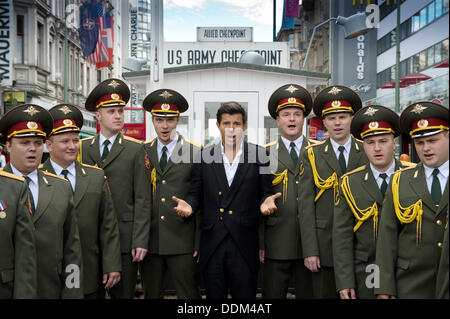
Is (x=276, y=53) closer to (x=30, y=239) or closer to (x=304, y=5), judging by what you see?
(x=30, y=239)

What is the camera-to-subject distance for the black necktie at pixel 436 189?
2941 millimetres

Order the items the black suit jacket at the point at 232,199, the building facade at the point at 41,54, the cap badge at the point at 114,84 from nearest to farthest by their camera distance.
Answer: the black suit jacket at the point at 232,199, the cap badge at the point at 114,84, the building facade at the point at 41,54

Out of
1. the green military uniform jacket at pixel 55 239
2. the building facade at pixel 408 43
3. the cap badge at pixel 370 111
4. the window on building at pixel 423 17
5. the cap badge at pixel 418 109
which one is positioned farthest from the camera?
the window on building at pixel 423 17

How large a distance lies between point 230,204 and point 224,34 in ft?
38.1

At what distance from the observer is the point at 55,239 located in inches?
125

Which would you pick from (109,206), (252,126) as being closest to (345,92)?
(109,206)

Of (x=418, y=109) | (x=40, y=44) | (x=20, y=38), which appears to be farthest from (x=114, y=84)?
(x=40, y=44)

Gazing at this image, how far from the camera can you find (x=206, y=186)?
385 centimetres

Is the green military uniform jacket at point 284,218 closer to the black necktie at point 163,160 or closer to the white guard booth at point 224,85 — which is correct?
the black necktie at point 163,160

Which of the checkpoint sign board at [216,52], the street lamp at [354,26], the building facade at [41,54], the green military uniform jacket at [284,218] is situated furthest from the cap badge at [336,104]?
the building facade at [41,54]

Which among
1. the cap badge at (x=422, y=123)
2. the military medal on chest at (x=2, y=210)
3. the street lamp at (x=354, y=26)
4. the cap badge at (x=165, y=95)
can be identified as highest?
the street lamp at (x=354, y=26)

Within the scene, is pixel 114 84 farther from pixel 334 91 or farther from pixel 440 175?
pixel 440 175

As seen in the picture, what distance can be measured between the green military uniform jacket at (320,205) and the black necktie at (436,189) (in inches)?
38.2
